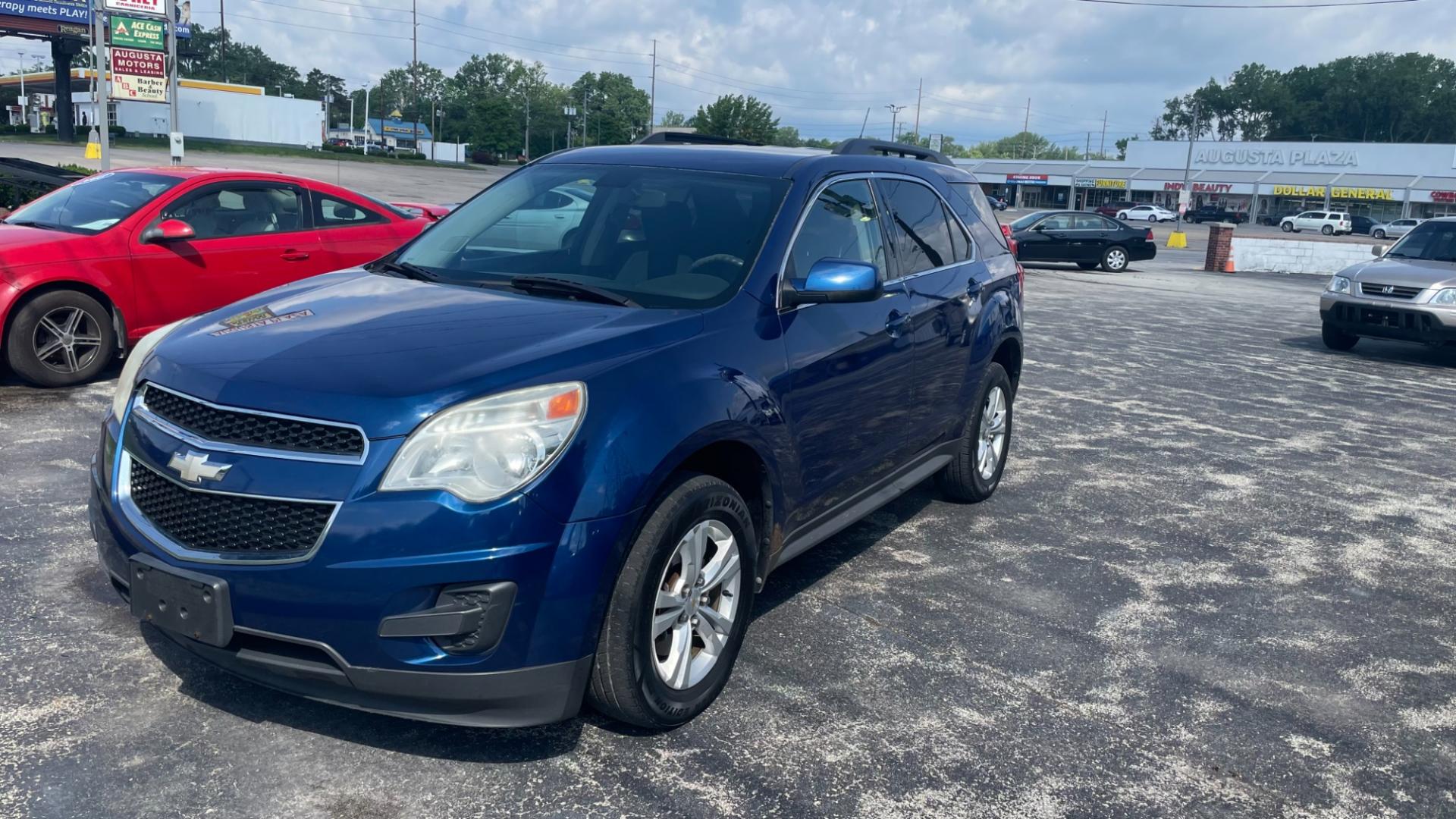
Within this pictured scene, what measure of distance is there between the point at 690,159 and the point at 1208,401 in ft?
22.5

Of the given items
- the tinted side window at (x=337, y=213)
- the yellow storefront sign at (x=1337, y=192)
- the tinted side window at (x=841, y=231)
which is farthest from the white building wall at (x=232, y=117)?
the tinted side window at (x=841, y=231)

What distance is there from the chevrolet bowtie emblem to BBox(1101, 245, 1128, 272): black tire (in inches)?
1025

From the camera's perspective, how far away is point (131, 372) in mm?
3865

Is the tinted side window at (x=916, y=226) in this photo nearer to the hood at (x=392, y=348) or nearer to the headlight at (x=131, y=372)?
the hood at (x=392, y=348)

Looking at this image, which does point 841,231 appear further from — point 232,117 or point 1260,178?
point 1260,178

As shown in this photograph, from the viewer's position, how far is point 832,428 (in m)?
4.32

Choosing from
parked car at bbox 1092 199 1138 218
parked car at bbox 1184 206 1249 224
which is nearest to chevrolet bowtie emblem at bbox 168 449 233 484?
parked car at bbox 1184 206 1249 224

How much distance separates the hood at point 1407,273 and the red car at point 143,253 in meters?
10.8

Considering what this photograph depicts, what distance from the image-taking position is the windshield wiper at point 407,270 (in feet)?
14.4

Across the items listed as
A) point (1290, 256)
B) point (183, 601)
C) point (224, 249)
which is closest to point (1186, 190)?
point (1290, 256)

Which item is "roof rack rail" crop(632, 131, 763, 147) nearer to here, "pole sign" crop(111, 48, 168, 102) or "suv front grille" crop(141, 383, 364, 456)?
"suv front grille" crop(141, 383, 364, 456)

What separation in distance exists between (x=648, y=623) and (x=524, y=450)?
0.64 meters

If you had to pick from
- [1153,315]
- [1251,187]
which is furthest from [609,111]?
[1153,315]

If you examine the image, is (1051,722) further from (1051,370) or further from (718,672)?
(1051,370)
